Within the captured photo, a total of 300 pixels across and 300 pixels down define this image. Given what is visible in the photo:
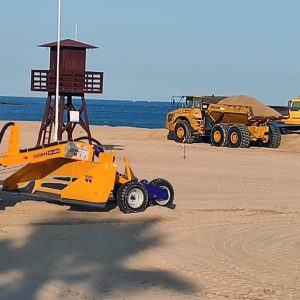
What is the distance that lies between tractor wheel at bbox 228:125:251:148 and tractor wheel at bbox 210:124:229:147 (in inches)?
8.5

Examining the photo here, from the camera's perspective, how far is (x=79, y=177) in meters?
A: 13.2

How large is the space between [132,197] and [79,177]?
0.99 meters

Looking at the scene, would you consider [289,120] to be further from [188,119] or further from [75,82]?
[75,82]

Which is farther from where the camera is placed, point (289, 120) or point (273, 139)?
point (289, 120)

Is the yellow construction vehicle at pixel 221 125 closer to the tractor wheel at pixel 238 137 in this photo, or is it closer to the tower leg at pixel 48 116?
the tractor wheel at pixel 238 137

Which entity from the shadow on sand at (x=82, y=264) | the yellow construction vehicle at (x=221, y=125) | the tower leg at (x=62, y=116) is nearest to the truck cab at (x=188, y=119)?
the yellow construction vehicle at (x=221, y=125)

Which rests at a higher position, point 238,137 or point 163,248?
point 238,137

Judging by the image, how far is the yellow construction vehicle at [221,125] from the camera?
107 ft

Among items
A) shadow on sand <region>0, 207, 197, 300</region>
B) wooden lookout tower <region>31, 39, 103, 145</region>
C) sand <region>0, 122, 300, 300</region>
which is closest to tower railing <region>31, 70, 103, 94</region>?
wooden lookout tower <region>31, 39, 103, 145</region>

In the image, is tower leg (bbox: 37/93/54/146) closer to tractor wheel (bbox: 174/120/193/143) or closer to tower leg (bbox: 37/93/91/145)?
tower leg (bbox: 37/93/91/145)

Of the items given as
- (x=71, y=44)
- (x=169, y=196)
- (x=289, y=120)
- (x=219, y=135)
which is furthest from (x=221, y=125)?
(x=169, y=196)

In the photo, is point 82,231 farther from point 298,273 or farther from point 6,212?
point 298,273

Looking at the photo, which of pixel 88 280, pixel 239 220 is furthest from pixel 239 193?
pixel 88 280

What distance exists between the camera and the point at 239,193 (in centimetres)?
1670
